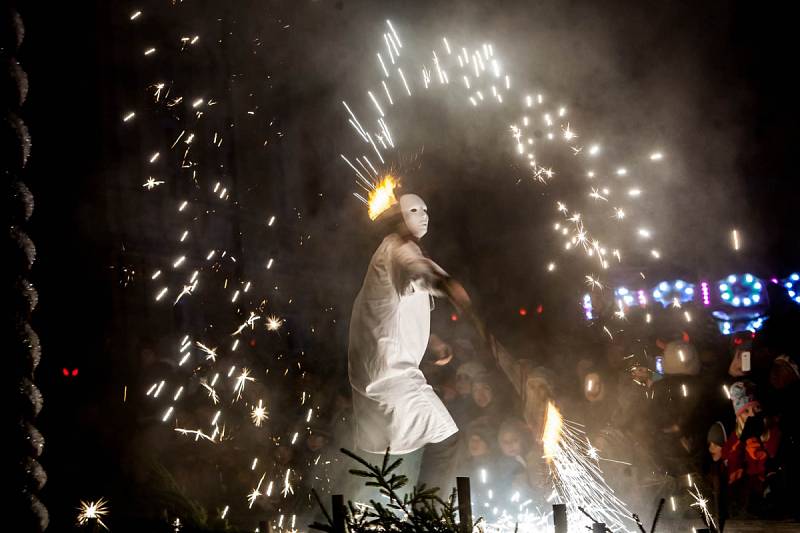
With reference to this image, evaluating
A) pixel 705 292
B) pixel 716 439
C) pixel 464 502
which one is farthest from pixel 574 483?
pixel 705 292

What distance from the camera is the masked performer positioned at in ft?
12.3

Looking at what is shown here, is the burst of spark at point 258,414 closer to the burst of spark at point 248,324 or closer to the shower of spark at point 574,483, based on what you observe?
the burst of spark at point 248,324

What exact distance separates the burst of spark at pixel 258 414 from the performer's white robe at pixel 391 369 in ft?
10.1

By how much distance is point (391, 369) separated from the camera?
379 centimetres

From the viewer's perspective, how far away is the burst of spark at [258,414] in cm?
671

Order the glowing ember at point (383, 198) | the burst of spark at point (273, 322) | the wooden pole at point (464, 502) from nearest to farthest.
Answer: the wooden pole at point (464, 502), the glowing ember at point (383, 198), the burst of spark at point (273, 322)

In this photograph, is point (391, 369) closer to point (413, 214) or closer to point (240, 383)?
point (413, 214)

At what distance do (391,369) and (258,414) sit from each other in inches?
134

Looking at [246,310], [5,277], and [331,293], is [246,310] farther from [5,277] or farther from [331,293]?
[5,277]

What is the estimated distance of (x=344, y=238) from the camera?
806cm

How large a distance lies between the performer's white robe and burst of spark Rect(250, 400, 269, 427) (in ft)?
10.1

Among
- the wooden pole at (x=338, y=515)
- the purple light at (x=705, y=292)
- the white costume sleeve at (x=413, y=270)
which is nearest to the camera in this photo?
the wooden pole at (x=338, y=515)

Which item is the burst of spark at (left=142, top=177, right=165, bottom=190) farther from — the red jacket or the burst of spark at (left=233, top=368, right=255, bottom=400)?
the red jacket

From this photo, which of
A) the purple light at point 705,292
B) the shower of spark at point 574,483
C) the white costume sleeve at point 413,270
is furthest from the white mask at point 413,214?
the purple light at point 705,292
